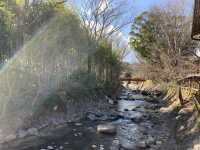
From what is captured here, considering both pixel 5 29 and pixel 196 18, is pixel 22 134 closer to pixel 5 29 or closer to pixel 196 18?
pixel 5 29

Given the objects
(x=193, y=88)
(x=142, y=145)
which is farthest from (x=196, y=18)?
(x=193, y=88)

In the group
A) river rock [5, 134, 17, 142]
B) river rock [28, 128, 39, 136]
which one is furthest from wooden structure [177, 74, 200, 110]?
river rock [5, 134, 17, 142]

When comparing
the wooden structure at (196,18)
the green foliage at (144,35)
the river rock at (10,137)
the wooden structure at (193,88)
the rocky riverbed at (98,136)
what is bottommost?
the rocky riverbed at (98,136)

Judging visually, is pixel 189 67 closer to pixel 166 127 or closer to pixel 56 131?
pixel 166 127

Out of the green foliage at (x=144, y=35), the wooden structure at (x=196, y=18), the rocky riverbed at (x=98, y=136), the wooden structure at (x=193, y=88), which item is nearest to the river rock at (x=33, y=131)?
the rocky riverbed at (x=98, y=136)

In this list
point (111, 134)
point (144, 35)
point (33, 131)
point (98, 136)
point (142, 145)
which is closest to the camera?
point (142, 145)

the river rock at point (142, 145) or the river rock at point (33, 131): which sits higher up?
the river rock at point (33, 131)

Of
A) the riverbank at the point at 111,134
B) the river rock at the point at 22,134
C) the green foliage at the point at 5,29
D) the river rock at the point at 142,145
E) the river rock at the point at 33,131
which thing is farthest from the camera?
the green foliage at the point at 5,29

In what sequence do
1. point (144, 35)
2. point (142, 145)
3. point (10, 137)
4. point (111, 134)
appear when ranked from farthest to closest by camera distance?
point (144, 35)
point (111, 134)
point (10, 137)
point (142, 145)

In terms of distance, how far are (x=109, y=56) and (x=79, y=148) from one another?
15.6m

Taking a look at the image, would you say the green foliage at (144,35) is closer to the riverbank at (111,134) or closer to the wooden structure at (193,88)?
the wooden structure at (193,88)

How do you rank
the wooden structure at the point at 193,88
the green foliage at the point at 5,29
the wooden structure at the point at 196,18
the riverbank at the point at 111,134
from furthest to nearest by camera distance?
the wooden structure at the point at 193,88 < the green foliage at the point at 5,29 < the riverbank at the point at 111,134 < the wooden structure at the point at 196,18

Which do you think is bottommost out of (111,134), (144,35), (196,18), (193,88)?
(111,134)

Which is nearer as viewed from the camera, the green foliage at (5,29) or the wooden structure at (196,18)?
the wooden structure at (196,18)
